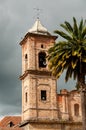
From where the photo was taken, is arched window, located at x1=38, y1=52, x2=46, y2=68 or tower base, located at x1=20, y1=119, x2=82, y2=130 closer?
tower base, located at x1=20, y1=119, x2=82, y2=130

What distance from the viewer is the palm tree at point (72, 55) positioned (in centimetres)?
3512

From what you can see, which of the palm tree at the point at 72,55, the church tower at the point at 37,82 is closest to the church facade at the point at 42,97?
the church tower at the point at 37,82

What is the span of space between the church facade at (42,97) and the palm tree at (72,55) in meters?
16.3

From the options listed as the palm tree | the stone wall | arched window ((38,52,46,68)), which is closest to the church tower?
arched window ((38,52,46,68))

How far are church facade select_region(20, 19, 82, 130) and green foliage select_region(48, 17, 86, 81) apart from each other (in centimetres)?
1628

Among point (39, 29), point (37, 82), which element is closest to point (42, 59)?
point (37, 82)

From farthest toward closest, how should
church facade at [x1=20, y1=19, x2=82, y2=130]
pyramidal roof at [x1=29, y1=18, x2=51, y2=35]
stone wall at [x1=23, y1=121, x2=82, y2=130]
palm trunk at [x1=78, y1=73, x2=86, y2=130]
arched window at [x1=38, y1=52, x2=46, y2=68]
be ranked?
pyramidal roof at [x1=29, y1=18, x2=51, y2=35] < arched window at [x1=38, y1=52, x2=46, y2=68] < church facade at [x1=20, y1=19, x2=82, y2=130] < stone wall at [x1=23, y1=121, x2=82, y2=130] < palm trunk at [x1=78, y1=73, x2=86, y2=130]

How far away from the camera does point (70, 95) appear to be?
2170 inches

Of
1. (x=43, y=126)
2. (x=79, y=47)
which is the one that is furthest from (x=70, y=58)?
(x=43, y=126)

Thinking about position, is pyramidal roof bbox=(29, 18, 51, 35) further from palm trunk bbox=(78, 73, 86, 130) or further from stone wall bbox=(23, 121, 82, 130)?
palm trunk bbox=(78, 73, 86, 130)

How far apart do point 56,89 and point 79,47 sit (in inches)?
783

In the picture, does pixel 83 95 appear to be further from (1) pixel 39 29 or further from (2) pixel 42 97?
(1) pixel 39 29

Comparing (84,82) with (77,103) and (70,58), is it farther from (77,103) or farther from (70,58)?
(77,103)

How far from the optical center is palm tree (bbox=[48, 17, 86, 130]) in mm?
35125
